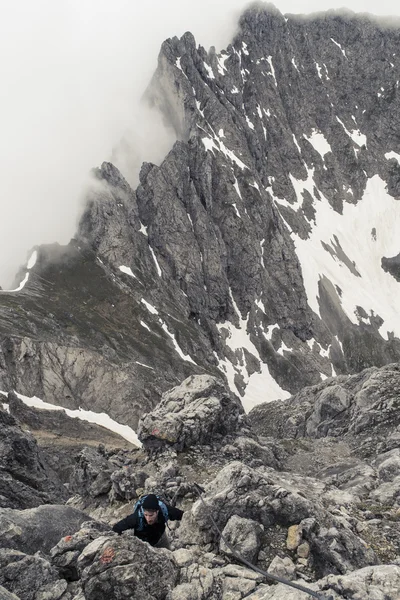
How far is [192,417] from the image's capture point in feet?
89.7

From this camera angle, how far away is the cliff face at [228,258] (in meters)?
72.7

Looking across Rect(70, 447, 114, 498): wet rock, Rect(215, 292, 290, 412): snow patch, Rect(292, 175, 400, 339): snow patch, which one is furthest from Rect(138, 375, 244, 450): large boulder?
Rect(292, 175, 400, 339): snow patch

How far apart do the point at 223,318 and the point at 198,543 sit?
105982mm

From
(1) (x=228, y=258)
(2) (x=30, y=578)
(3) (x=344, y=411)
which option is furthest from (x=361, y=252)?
(2) (x=30, y=578)

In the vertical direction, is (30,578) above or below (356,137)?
below

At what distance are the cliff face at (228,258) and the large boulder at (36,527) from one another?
51.5 meters

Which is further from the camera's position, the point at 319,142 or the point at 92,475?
the point at 319,142

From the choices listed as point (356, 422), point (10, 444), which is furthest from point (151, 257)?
point (10, 444)

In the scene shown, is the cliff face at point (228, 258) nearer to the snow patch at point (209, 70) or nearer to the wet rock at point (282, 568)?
the snow patch at point (209, 70)

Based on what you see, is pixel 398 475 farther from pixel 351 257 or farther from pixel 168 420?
pixel 351 257

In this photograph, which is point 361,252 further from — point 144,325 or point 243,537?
point 243,537

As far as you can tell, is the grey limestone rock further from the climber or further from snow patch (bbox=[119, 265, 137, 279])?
snow patch (bbox=[119, 265, 137, 279])

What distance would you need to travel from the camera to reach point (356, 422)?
118ft

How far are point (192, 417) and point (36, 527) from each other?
15718 mm
